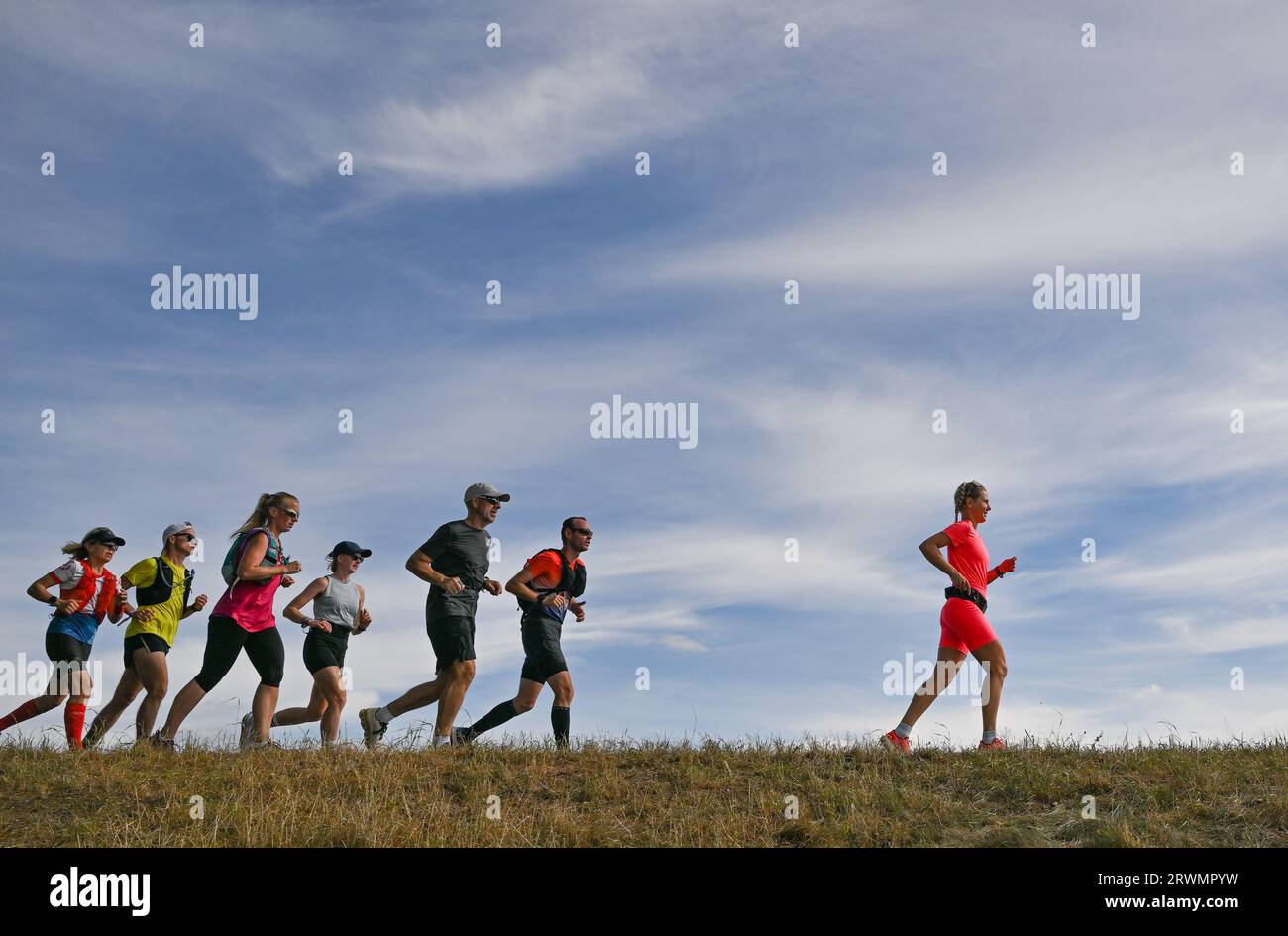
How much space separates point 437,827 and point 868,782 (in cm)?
423

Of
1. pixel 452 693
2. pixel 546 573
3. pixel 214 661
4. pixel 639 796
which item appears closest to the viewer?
pixel 639 796

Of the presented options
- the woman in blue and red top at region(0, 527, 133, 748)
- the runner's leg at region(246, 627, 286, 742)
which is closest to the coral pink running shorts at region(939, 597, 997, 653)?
the runner's leg at region(246, 627, 286, 742)

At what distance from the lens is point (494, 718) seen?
12.9 metres

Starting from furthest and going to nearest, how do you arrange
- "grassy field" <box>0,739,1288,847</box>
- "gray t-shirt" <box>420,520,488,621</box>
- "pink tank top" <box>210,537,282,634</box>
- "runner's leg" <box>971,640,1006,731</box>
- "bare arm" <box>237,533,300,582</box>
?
"runner's leg" <box>971,640,1006,731</box> < "gray t-shirt" <box>420,520,488,621</box> < "pink tank top" <box>210,537,282,634</box> < "bare arm" <box>237,533,300,582</box> < "grassy field" <box>0,739,1288,847</box>

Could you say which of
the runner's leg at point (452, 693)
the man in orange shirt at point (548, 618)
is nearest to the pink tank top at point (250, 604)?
the runner's leg at point (452, 693)

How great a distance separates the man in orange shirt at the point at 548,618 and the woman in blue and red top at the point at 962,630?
Answer: 142 inches

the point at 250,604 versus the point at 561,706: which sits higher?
the point at 250,604

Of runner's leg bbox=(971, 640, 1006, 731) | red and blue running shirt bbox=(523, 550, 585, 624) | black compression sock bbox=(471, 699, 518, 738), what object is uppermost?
red and blue running shirt bbox=(523, 550, 585, 624)

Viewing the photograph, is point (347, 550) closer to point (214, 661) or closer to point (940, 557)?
point (214, 661)

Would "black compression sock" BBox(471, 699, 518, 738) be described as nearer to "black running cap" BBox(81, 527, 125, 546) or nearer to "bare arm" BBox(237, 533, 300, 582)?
"bare arm" BBox(237, 533, 300, 582)

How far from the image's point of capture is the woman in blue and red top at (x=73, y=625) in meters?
12.6

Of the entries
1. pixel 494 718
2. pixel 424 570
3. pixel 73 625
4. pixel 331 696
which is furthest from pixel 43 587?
pixel 494 718

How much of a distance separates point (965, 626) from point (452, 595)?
214 inches

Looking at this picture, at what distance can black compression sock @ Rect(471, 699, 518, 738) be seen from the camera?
12852 millimetres
